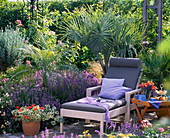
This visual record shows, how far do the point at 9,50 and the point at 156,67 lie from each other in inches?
141

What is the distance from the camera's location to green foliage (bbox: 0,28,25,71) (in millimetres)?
7457

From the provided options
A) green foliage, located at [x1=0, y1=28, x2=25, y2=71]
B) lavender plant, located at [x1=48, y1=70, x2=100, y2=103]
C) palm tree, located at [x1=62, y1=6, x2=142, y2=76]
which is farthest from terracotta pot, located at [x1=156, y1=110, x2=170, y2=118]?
green foliage, located at [x1=0, y1=28, x2=25, y2=71]

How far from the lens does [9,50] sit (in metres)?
7.44

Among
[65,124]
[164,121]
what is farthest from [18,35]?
[164,121]

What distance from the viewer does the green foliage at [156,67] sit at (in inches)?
232

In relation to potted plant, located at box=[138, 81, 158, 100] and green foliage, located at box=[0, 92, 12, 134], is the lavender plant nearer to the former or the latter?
green foliage, located at box=[0, 92, 12, 134]

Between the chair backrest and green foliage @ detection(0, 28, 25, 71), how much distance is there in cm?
256

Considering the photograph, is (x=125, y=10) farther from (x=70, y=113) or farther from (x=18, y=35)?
(x=70, y=113)

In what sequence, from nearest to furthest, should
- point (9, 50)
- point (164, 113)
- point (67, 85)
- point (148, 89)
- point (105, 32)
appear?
point (148, 89)
point (164, 113)
point (67, 85)
point (105, 32)
point (9, 50)

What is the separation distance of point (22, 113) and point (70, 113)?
76 centimetres

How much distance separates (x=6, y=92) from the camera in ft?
17.7

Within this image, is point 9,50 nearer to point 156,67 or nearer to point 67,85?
point 67,85

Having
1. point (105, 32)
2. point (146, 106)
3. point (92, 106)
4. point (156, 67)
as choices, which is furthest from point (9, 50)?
point (146, 106)

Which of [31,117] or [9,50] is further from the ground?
[9,50]
